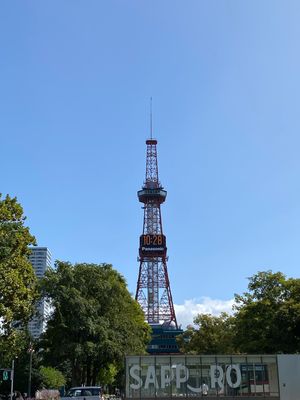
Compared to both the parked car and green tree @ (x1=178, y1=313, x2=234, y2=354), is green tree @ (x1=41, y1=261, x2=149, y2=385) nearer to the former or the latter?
the parked car

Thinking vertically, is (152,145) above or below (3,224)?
above

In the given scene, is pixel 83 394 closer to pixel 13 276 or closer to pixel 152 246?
pixel 13 276

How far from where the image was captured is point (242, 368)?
34.9m

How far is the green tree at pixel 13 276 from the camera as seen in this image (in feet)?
89.9

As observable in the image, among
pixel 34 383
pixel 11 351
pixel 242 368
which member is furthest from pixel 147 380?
pixel 34 383

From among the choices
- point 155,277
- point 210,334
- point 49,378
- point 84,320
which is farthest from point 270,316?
point 155,277

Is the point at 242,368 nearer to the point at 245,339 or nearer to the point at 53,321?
the point at 245,339

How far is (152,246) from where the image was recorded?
13050cm

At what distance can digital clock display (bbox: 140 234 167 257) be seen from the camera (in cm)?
13000

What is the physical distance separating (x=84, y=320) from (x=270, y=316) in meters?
16.6

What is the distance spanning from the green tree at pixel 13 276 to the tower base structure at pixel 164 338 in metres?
100

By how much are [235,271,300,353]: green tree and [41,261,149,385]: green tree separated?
11347mm

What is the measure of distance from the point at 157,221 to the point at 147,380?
103179mm

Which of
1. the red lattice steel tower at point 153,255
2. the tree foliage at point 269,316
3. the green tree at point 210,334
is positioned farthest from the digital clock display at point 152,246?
the tree foliage at point 269,316
